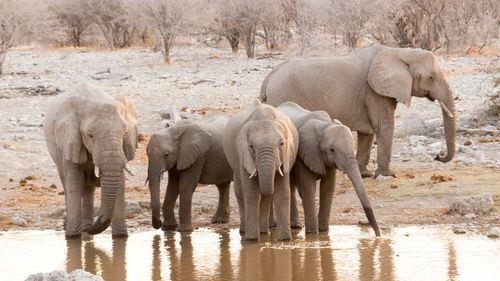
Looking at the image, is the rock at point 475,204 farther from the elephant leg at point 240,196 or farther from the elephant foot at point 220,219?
the elephant foot at point 220,219

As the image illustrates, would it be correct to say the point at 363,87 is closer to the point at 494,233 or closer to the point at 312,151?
the point at 312,151

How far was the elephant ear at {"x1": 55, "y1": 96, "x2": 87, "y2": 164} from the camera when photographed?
8.09 metres

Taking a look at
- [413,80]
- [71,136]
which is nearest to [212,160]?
[71,136]

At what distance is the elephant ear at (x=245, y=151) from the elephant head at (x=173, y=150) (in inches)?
50.7

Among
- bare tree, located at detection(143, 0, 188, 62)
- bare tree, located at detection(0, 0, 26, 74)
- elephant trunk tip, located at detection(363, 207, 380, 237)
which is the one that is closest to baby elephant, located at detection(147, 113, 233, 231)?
elephant trunk tip, located at detection(363, 207, 380, 237)

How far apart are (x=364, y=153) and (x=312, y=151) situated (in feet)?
11.3

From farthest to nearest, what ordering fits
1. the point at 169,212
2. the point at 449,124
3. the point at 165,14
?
the point at 165,14 < the point at 449,124 < the point at 169,212

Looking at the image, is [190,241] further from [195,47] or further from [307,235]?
[195,47]

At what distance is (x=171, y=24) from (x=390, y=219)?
1585cm

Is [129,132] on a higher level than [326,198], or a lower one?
higher

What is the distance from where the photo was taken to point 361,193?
8.02 m

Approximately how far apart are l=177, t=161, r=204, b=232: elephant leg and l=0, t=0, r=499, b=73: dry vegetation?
1431 cm

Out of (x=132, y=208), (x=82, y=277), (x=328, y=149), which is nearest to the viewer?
(x=82, y=277)

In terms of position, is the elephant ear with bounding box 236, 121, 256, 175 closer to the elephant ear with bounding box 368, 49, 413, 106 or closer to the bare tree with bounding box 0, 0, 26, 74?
the elephant ear with bounding box 368, 49, 413, 106
